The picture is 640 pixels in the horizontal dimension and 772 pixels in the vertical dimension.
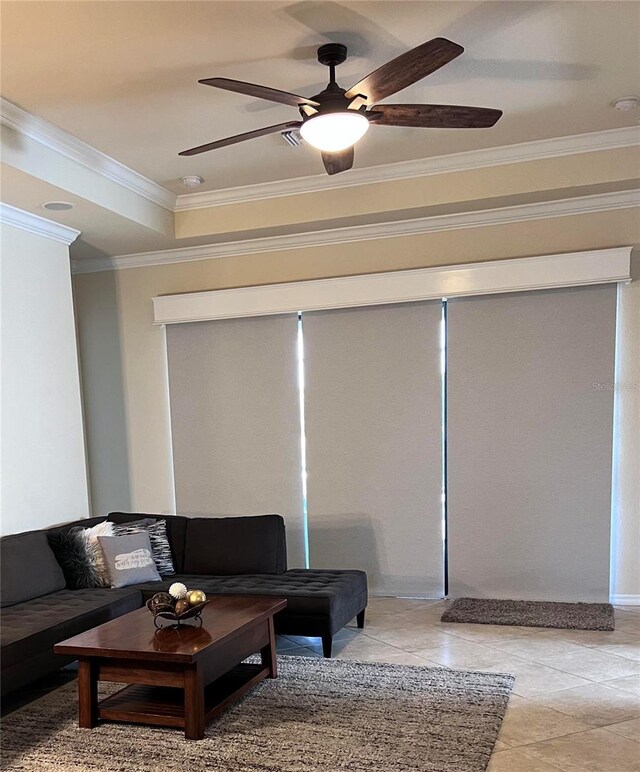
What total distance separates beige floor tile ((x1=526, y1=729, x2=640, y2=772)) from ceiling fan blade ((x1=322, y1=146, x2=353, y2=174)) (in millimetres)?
2702

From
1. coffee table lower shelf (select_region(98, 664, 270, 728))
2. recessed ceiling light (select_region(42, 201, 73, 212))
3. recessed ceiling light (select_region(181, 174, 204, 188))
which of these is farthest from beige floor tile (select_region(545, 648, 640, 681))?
recessed ceiling light (select_region(42, 201, 73, 212))

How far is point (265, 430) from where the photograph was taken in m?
5.63

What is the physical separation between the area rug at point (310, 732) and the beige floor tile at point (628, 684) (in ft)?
1.64

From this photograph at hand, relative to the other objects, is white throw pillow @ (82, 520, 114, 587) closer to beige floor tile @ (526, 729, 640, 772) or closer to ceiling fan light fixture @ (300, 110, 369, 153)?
beige floor tile @ (526, 729, 640, 772)

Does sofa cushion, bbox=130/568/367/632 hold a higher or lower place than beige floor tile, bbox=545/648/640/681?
higher

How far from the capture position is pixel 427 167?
15.5 feet

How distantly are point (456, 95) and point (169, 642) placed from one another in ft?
10.1

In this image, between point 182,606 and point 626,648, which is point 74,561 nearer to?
point 182,606

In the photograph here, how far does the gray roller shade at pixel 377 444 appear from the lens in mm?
5238

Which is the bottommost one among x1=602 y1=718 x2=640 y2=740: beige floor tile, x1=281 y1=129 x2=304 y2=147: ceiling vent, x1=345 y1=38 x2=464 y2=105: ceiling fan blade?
x1=602 y1=718 x2=640 y2=740: beige floor tile

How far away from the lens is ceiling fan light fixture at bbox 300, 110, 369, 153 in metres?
2.98

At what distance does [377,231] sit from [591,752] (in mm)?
3598

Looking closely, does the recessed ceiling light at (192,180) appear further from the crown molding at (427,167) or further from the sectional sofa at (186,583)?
the sectional sofa at (186,583)

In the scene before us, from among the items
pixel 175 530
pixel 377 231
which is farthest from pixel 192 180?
pixel 175 530
